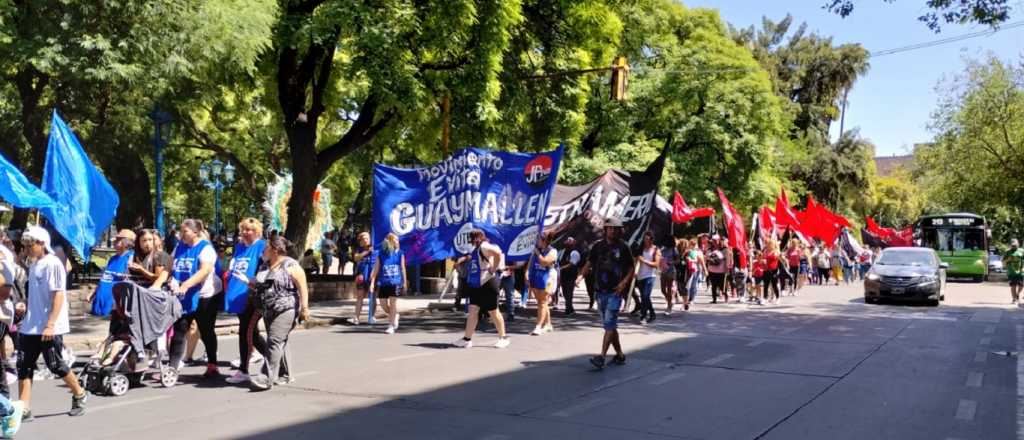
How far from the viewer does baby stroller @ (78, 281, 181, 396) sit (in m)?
7.82

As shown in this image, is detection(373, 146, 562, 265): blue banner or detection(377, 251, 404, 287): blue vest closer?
detection(377, 251, 404, 287): blue vest

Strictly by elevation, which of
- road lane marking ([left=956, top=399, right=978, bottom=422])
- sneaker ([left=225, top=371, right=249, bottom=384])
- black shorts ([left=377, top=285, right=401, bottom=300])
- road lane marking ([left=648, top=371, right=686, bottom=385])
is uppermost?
black shorts ([left=377, top=285, right=401, bottom=300])

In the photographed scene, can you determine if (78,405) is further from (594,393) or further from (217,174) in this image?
(217,174)

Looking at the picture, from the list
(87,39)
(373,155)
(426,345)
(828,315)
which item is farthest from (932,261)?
(87,39)

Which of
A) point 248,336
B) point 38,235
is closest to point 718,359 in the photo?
point 248,336

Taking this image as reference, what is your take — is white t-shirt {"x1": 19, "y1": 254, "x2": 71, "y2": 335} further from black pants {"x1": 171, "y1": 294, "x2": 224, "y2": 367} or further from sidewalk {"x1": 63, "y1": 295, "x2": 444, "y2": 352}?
sidewalk {"x1": 63, "y1": 295, "x2": 444, "y2": 352}

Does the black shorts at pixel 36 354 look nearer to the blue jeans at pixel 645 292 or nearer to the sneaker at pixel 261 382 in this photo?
the sneaker at pixel 261 382

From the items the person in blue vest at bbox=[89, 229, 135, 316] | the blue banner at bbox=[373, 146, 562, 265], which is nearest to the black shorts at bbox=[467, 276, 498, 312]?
the blue banner at bbox=[373, 146, 562, 265]

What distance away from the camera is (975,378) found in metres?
9.43

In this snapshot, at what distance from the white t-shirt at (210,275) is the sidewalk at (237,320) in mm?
3060

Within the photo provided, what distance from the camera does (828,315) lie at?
684 inches

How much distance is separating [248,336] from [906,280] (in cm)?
1643

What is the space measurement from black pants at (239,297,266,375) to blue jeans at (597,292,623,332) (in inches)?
146

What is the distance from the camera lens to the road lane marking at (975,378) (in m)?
9.02
